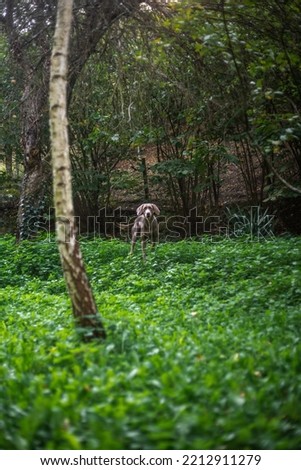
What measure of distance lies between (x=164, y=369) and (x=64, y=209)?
5.54 ft

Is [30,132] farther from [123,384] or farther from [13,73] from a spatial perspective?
[123,384]

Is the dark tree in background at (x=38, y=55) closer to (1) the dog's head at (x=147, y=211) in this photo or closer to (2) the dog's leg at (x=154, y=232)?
(1) the dog's head at (x=147, y=211)

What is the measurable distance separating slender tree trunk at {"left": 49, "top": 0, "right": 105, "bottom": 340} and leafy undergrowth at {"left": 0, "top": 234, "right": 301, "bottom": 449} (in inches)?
8.2

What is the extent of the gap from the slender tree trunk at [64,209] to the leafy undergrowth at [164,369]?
0.21 meters

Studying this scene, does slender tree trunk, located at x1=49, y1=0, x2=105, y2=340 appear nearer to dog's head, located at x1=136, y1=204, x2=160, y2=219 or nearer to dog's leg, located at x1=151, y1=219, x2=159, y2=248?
dog's head, located at x1=136, y1=204, x2=160, y2=219

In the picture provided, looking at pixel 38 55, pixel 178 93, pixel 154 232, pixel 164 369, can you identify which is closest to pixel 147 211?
pixel 154 232

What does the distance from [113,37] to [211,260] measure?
14.1ft

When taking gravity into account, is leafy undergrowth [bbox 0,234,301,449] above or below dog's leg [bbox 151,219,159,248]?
below

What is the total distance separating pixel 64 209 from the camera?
13.7 feet

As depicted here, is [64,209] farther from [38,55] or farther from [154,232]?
[38,55]

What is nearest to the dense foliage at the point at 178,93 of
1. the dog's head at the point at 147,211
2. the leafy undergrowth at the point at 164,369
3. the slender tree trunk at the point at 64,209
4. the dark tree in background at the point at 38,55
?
the dark tree in background at the point at 38,55

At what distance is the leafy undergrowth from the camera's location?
2.62 meters

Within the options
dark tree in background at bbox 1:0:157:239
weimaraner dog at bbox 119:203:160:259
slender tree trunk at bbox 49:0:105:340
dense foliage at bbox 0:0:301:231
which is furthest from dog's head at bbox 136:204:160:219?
slender tree trunk at bbox 49:0:105:340

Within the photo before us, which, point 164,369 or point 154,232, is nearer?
point 164,369
